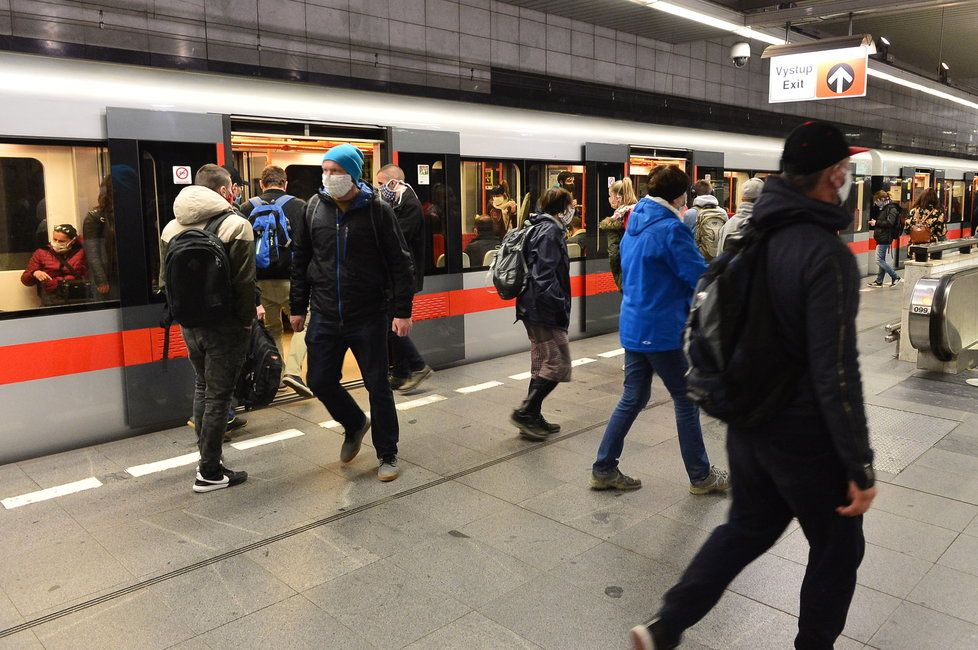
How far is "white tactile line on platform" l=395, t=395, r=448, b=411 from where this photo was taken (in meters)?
5.94

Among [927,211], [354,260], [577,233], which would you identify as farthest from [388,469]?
[927,211]

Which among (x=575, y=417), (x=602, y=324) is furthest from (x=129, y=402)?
(x=602, y=324)

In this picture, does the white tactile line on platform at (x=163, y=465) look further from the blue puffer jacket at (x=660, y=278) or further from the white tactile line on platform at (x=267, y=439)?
the blue puffer jacket at (x=660, y=278)

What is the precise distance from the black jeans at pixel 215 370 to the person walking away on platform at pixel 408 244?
1.66m

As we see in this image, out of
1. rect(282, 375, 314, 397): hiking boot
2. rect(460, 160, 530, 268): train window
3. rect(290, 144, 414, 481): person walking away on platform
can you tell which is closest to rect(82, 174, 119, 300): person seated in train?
rect(290, 144, 414, 481): person walking away on platform

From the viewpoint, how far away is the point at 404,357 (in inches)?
250

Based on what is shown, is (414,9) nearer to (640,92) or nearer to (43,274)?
(640,92)

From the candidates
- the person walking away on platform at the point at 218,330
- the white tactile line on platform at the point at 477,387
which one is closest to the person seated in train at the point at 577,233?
the white tactile line on platform at the point at 477,387

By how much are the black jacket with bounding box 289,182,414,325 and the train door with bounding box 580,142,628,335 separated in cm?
429

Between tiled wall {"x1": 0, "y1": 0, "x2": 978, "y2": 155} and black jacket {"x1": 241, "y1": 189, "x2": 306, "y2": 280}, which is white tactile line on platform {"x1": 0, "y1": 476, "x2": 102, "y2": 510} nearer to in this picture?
black jacket {"x1": 241, "y1": 189, "x2": 306, "y2": 280}

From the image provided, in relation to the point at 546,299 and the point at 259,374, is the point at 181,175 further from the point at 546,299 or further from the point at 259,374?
the point at 546,299

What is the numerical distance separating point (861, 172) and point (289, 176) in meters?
10.0

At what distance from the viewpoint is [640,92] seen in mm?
11438

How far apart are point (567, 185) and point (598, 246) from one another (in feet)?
3.04
